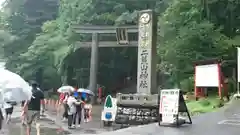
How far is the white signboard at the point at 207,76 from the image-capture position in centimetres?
1958

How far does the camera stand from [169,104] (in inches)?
403

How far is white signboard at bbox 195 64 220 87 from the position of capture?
19.6 metres

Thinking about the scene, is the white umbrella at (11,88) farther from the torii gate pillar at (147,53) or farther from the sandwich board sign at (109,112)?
the torii gate pillar at (147,53)

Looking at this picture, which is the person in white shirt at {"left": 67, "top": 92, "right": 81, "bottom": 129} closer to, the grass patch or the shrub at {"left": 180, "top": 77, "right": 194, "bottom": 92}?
the grass patch

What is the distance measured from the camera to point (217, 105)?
18125mm

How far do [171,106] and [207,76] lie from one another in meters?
10.7

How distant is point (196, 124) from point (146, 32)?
5.21 m

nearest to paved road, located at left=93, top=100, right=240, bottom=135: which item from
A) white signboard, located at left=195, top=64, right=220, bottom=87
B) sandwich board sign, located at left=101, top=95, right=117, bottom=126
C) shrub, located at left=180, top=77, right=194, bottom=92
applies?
sandwich board sign, located at left=101, top=95, right=117, bottom=126

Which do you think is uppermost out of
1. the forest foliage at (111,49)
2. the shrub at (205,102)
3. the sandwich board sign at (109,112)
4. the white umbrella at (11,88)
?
the forest foliage at (111,49)

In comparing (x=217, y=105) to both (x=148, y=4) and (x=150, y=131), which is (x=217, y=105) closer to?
(x=150, y=131)

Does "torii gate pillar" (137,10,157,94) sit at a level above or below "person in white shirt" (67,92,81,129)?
above

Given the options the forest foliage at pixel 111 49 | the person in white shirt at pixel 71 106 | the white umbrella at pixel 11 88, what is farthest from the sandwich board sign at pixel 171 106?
the forest foliage at pixel 111 49

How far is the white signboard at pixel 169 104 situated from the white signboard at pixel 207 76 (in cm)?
979

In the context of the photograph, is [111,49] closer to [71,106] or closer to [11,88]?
[71,106]
